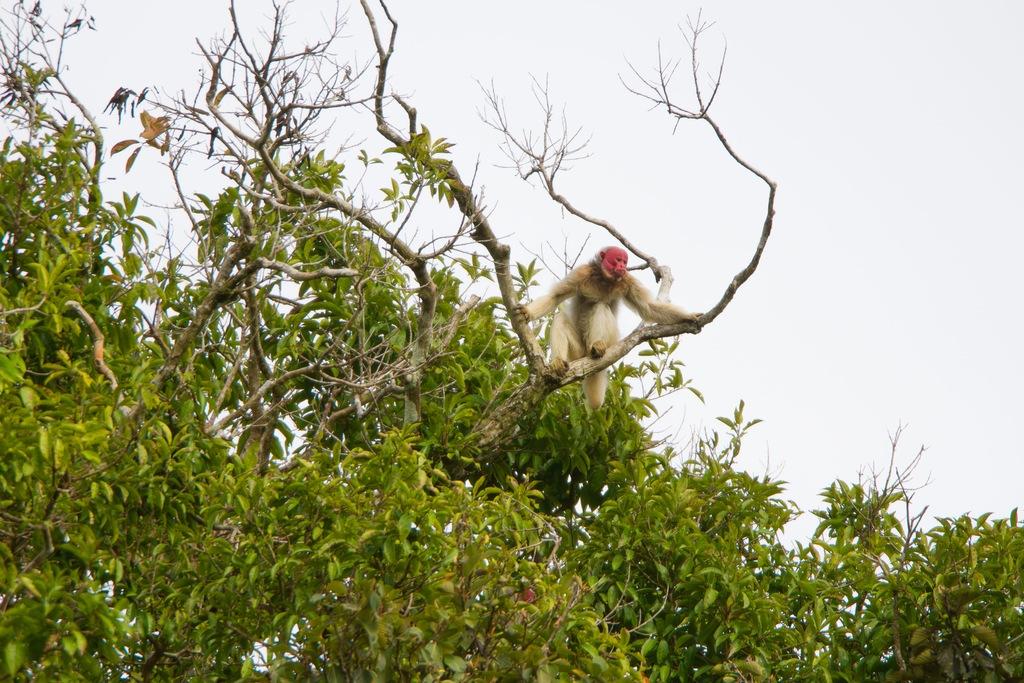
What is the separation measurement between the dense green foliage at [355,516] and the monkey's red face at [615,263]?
1.04 m

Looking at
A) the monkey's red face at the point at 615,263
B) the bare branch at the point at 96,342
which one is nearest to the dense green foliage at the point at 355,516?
the bare branch at the point at 96,342

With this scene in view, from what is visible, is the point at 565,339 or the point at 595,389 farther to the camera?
the point at 565,339

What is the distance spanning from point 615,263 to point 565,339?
0.81 m

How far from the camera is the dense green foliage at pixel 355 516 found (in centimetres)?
573

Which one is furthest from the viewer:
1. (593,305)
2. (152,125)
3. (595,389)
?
(593,305)

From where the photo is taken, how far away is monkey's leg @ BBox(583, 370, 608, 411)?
9.59 metres

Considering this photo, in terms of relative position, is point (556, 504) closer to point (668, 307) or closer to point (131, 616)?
point (668, 307)

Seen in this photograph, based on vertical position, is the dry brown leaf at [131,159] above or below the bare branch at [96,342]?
above

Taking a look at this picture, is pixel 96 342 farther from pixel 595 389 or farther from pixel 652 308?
pixel 652 308

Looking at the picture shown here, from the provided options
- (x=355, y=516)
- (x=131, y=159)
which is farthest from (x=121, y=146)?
Answer: (x=355, y=516)

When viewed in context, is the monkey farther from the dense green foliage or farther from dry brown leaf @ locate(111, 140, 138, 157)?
dry brown leaf @ locate(111, 140, 138, 157)

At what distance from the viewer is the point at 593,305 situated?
10.5m

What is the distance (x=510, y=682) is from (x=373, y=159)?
4451mm

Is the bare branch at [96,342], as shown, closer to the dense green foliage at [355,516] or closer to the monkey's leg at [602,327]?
the dense green foliage at [355,516]
